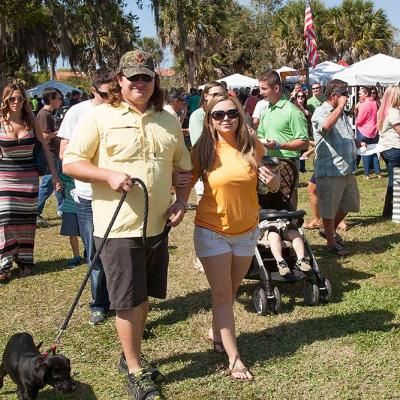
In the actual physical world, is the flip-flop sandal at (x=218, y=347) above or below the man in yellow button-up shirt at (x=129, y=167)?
below

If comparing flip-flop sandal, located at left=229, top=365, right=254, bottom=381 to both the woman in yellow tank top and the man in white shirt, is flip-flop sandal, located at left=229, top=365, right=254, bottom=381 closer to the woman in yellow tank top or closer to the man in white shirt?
the woman in yellow tank top

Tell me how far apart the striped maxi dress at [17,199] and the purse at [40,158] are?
0.04 metres

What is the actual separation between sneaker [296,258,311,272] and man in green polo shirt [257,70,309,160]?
113cm

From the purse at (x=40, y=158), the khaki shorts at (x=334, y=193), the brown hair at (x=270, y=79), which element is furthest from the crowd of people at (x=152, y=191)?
the khaki shorts at (x=334, y=193)

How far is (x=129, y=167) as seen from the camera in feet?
10.3

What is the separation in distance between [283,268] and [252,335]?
68cm

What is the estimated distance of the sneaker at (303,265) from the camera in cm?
479

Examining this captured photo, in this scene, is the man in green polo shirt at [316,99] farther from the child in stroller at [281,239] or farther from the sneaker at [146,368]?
the sneaker at [146,368]

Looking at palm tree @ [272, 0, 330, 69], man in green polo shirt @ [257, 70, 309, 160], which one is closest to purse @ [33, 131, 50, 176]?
man in green polo shirt @ [257, 70, 309, 160]

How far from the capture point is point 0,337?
4523 millimetres

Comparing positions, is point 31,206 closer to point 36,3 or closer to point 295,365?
point 295,365

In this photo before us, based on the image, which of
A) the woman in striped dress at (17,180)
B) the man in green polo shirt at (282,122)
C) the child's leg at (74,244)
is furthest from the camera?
the child's leg at (74,244)

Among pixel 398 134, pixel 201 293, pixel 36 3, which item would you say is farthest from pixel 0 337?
pixel 36 3

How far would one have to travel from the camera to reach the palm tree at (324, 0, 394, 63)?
37.6 meters
